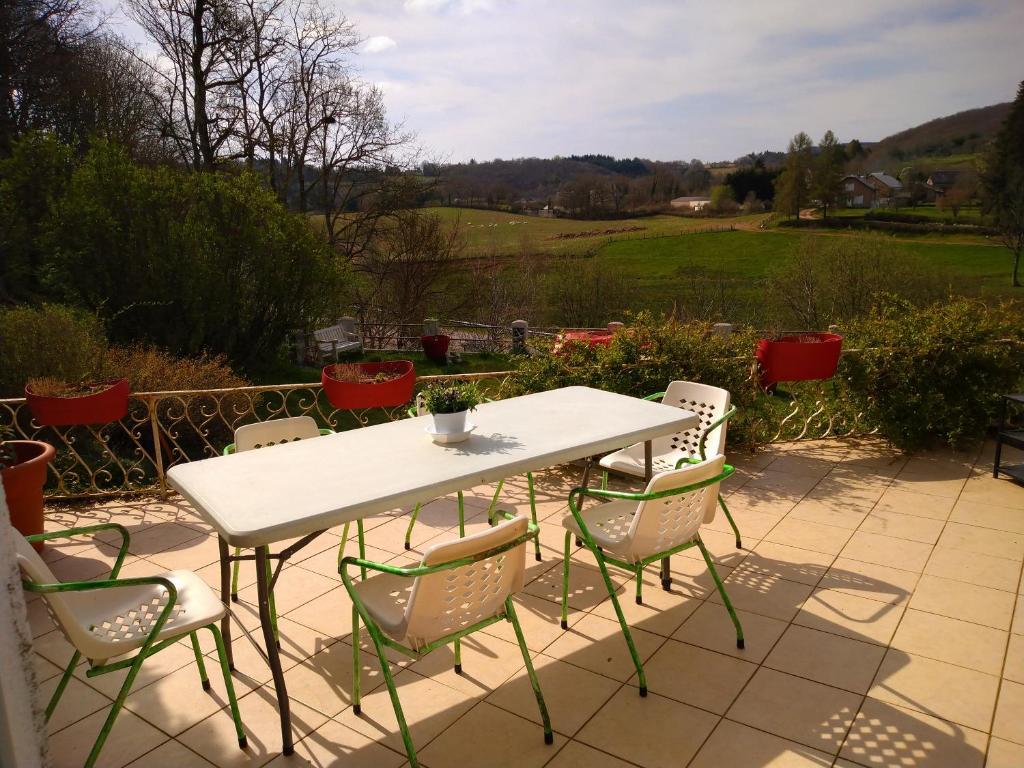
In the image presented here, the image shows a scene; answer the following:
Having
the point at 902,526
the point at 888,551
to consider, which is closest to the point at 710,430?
the point at 888,551

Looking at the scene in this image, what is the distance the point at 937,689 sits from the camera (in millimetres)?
2383

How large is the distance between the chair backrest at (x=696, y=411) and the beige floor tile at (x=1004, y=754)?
1510 mm

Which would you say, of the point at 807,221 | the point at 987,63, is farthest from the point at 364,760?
the point at 807,221

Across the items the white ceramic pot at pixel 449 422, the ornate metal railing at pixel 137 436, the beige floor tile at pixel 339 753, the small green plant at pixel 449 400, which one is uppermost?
the small green plant at pixel 449 400

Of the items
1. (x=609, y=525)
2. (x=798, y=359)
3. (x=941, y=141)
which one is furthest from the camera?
(x=941, y=141)

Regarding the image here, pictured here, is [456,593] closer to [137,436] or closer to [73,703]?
[73,703]

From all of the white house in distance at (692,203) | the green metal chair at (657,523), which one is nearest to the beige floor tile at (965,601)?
the green metal chair at (657,523)

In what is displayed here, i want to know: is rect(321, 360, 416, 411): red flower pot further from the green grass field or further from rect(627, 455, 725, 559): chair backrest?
the green grass field

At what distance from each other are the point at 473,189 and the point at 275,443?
1882 centimetres

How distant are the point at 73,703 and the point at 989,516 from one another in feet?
14.3

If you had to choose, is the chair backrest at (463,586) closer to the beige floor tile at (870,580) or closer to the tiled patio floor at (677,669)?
the tiled patio floor at (677,669)

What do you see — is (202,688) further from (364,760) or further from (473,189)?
(473,189)

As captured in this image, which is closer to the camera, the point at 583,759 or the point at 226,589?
the point at 583,759

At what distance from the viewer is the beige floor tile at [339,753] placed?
6.84ft
